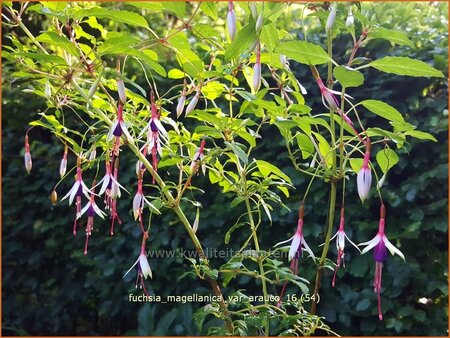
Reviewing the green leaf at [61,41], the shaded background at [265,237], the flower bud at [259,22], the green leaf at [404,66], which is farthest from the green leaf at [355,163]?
the shaded background at [265,237]

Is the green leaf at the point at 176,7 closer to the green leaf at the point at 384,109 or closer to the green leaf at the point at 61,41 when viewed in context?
the green leaf at the point at 61,41

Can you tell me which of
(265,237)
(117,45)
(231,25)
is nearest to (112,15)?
(117,45)

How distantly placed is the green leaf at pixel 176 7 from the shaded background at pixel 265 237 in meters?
0.97

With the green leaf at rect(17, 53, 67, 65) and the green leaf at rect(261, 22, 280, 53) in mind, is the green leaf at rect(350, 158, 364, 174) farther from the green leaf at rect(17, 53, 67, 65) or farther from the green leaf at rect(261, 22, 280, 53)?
the green leaf at rect(17, 53, 67, 65)

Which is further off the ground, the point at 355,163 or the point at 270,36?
the point at 270,36

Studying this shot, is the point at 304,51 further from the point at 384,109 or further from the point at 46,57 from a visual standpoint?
the point at 46,57

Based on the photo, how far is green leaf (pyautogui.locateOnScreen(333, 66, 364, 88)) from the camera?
1.80 ft

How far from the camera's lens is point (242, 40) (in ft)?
1.88

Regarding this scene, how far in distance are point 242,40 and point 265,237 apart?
114 cm

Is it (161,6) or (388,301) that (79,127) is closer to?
(388,301)

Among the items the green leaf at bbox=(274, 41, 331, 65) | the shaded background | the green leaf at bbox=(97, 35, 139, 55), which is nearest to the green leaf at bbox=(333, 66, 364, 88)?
the green leaf at bbox=(274, 41, 331, 65)

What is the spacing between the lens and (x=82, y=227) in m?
1.90

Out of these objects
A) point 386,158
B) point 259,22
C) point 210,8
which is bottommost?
point 386,158

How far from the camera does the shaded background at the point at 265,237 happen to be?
153cm
